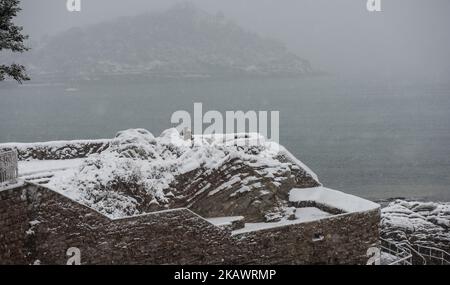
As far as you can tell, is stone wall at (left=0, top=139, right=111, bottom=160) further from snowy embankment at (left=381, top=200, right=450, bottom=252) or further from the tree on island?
snowy embankment at (left=381, top=200, right=450, bottom=252)

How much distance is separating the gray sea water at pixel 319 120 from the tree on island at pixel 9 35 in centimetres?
5626

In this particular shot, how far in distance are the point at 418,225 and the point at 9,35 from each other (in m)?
28.2

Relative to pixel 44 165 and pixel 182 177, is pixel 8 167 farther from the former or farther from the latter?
pixel 182 177

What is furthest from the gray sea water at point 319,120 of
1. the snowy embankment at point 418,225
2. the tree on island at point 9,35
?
the tree on island at point 9,35

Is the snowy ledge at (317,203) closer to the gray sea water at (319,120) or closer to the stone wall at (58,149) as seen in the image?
the stone wall at (58,149)

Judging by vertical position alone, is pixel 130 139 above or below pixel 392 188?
above

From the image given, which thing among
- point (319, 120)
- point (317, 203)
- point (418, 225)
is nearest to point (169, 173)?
point (317, 203)

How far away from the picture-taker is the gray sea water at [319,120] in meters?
79.4

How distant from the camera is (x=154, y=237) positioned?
16422 millimetres

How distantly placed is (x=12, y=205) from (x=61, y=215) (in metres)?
1.53

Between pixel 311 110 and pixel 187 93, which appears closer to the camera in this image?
pixel 311 110

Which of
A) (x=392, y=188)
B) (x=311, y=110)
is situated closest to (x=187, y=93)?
(x=311, y=110)
